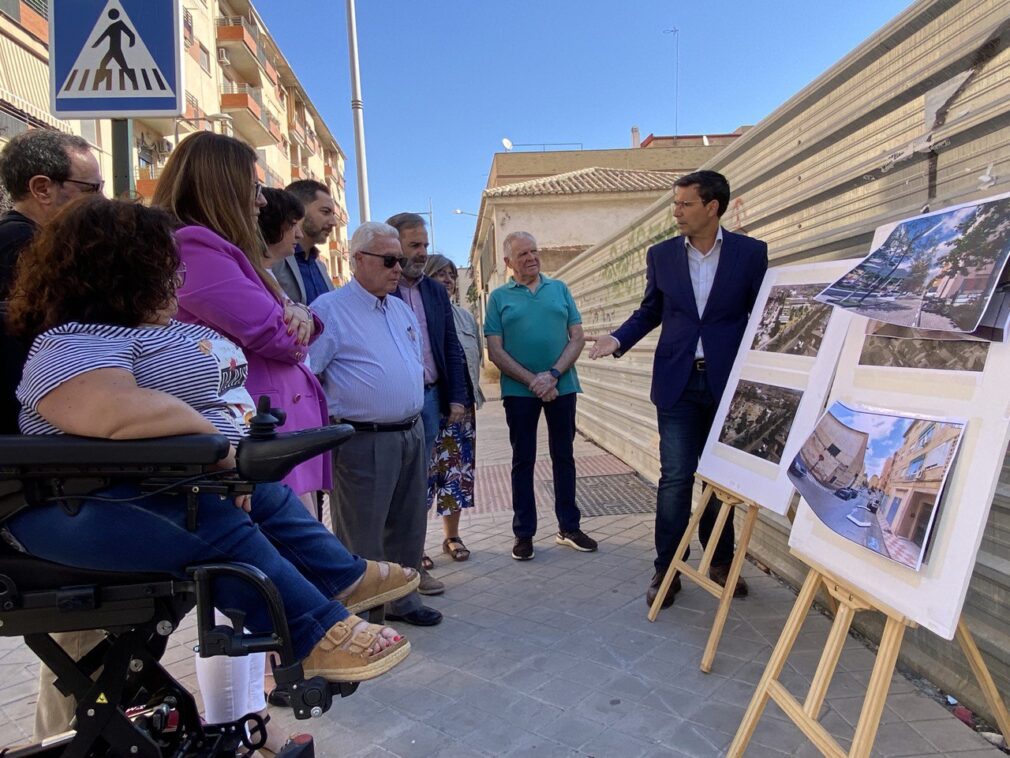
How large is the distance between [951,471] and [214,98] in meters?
29.7

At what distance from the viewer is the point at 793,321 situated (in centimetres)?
287

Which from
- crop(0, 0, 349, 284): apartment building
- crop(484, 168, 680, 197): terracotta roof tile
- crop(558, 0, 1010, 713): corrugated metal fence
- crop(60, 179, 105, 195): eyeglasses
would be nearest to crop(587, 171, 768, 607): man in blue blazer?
crop(558, 0, 1010, 713): corrugated metal fence

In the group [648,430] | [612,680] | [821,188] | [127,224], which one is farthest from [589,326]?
[127,224]

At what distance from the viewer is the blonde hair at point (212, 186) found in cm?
233

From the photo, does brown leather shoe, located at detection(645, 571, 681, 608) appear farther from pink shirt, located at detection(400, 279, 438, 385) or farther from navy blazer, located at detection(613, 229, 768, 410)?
pink shirt, located at detection(400, 279, 438, 385)

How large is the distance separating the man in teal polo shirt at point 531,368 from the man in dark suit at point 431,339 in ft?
1.44

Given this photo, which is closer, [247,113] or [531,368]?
[531,368]

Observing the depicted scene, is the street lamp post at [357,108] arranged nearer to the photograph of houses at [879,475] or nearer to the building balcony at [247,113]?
the photograph of houses at [879,475]

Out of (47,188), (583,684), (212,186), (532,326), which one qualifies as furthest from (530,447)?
(47,188)

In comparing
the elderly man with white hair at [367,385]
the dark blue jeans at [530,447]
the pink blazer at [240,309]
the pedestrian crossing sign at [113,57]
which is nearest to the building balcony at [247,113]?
the pedestrian crossing sign at [113,57]

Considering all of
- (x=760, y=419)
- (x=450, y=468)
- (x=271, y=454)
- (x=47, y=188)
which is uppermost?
(x=47, y=188)

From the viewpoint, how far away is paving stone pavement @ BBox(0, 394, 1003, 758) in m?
2.45

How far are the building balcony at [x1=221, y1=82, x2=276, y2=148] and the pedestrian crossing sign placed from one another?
24.3 m

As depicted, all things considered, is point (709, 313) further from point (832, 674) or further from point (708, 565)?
point (832, 674)
